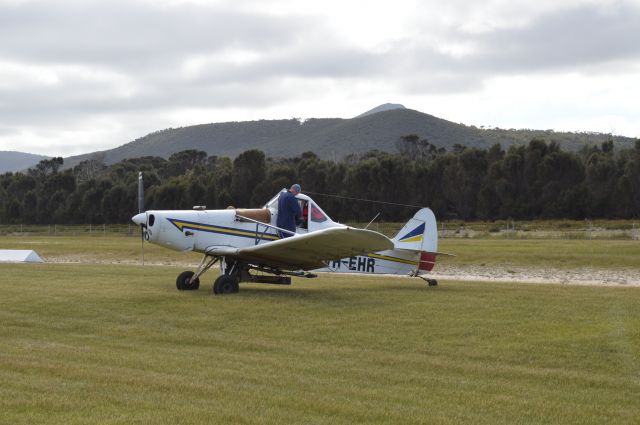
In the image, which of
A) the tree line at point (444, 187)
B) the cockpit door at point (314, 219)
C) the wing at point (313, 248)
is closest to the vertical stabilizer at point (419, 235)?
the cockpit door at point (314, 219)

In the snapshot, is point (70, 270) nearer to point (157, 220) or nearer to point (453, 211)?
point (157, 220)

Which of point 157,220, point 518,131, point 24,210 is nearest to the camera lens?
point 157,220

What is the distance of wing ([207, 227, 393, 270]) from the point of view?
14.3 m

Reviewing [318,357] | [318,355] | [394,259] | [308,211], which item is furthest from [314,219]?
[318,357]

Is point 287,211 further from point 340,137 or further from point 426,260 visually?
point 340,137

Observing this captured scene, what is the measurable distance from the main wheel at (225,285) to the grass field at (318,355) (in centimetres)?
24

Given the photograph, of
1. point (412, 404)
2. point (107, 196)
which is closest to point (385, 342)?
point (412, 404)

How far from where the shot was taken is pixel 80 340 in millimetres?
10758

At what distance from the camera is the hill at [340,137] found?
15338 cm

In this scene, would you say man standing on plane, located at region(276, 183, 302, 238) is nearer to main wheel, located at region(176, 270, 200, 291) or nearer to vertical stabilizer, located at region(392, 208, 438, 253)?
main wheel, located at region(176, 270, 200, 291)

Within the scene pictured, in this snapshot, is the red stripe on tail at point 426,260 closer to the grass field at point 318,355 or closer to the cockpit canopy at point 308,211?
the grass field at point 318,355

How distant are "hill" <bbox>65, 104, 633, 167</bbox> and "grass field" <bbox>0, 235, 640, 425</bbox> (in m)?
133

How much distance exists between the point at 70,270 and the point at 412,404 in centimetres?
1700

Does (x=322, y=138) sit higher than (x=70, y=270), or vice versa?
(x=322, y=138)
